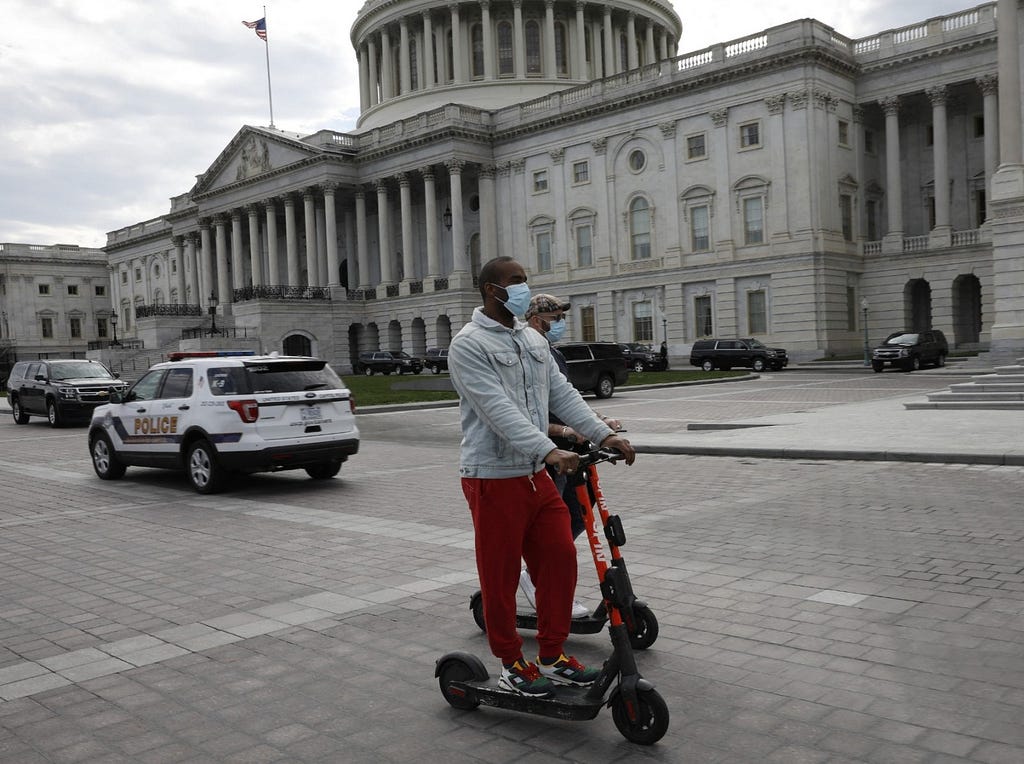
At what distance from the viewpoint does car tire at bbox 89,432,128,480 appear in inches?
565

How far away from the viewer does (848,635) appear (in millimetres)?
5406

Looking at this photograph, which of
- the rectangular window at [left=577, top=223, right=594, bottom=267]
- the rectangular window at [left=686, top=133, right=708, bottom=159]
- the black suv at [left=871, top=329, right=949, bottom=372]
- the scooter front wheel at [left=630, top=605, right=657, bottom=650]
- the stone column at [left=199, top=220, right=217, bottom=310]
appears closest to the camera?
the scooter front wheel at [left=630, top=605, right=657, bottom=650]

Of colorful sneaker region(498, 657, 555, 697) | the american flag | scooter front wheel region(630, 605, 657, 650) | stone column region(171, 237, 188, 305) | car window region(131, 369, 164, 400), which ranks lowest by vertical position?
scooter front wheel region(630, 605, 657, 650)

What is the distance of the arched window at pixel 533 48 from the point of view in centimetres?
8162

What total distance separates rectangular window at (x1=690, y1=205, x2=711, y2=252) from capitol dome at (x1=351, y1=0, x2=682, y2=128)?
25.6 m

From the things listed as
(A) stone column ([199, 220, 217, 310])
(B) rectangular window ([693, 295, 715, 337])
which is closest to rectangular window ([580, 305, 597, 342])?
(B) rectangular window ([693, 295, 715, 337])

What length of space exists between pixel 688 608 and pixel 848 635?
1035 mm

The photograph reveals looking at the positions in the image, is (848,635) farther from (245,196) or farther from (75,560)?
(245,196)

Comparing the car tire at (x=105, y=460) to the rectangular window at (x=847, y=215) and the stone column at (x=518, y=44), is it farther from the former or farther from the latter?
the stone column at (x=518, y=44)

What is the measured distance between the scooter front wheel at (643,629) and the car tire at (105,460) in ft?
36.2

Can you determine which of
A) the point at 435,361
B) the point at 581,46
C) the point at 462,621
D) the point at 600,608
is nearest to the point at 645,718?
the point at 600,608

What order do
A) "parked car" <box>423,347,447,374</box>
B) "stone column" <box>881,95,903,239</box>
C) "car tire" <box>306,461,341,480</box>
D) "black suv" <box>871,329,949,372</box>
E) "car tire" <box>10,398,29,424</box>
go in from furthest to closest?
"parked car" <box>423,347,447,374</box> < "stone column" <box>881,95,903,239</box> < "black suv" <box>871,329,949,372</box> < "car tire" <box>10,398,29,424</box> < "car tire" <box>306,461,341,480</box>

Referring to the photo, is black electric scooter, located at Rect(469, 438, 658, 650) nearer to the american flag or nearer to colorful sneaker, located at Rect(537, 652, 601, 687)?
colorful sneaker, located at Rect(537, 652, 601, 687)

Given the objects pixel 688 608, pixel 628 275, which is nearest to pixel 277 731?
pixel 688 608
